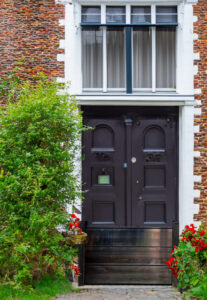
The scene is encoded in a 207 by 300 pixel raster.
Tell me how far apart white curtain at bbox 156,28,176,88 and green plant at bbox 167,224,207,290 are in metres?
2.92

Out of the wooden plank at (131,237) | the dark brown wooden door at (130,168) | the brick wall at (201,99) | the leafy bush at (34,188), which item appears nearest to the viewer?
the leafy bush at (34,188)

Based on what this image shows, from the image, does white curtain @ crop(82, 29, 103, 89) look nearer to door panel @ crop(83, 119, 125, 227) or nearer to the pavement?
door panel @ crop(83, 119, 125, 227)

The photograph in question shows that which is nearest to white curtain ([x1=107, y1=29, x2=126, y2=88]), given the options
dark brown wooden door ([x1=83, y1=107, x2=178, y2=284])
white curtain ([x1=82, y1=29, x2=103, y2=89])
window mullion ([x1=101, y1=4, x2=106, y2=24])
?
white curtain ([x1=82, y1=29, x2=103, y2=89])

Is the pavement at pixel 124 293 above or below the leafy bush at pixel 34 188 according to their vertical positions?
below

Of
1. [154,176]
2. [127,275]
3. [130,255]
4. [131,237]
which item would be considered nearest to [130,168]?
[154,176]

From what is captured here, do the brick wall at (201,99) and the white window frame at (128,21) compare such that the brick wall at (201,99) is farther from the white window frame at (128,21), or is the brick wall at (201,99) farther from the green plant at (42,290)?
the green plant at (42,290)

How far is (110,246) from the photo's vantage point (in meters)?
6.51

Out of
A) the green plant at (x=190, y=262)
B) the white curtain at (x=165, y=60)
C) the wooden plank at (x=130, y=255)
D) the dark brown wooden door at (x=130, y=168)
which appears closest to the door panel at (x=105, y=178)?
the dark brown wooden door at (x=130, y=168)

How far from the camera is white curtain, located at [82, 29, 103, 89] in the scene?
23.5 feet

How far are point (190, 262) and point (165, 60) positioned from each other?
376 cm

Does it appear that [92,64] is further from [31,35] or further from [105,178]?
[105,178]

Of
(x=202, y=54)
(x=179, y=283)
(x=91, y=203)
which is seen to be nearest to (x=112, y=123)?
(x=91, y=203)

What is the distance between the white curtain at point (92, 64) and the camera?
7.15 metres

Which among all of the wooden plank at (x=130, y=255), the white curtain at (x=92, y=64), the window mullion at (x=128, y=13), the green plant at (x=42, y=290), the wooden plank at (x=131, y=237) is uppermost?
the window mullion at (x=128, y=13)
